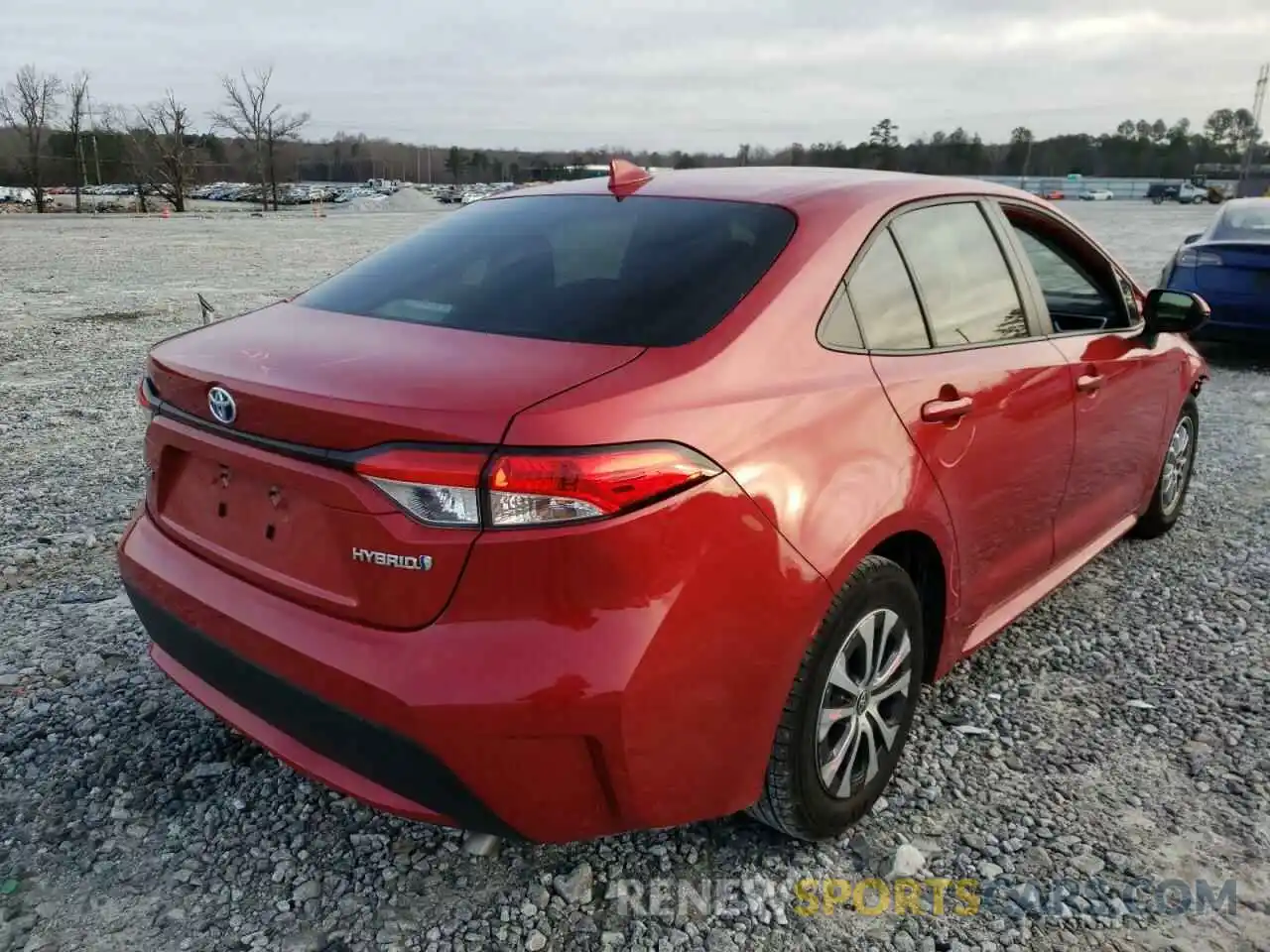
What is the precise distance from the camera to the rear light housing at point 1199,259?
8680 mm

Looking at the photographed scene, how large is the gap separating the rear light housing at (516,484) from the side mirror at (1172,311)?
9.71 feet

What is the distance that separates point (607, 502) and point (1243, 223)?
385 inches

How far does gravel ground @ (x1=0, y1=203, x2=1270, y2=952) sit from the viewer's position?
2.27 m

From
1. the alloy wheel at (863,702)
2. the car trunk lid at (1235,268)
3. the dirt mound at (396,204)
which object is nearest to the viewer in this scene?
the alloy wheel at (863,702)

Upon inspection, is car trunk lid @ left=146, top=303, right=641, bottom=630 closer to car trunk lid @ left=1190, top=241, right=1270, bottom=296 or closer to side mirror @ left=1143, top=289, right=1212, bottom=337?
side mirror @ left=1143, top=289, right=1212, bottom=337

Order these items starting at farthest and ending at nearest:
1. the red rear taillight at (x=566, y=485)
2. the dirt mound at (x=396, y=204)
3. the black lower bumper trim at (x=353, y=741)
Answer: the dirt mound at (x=396, y=204) → the black lower bumper trim at (x=353, y=741) → the red rear taillight at (x=566, y=485)

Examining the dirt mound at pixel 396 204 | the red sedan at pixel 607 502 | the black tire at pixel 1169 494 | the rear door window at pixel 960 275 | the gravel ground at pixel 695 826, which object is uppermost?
the dirt mound at pixel 396 204

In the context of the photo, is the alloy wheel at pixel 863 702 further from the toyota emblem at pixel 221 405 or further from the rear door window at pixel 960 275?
the toyota emblem at pixel 221 405

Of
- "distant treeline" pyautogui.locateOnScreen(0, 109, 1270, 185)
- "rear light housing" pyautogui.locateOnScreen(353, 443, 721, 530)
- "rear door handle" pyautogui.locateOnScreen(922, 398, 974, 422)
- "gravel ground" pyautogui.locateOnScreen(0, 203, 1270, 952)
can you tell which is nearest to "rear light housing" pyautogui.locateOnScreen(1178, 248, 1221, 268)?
"gravel ground" pyautogui.locateOnScreen(0, 203, 1270, 952)

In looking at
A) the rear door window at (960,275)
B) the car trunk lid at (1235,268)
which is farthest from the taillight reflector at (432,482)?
the car trunk lid at (1235,268)

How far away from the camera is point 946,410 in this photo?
8.64 feet

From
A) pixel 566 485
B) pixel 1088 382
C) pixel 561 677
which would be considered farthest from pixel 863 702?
pixel 1088 382

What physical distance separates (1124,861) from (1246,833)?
393 millimetres

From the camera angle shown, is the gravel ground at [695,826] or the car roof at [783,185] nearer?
the gravel ground at [695,826]
